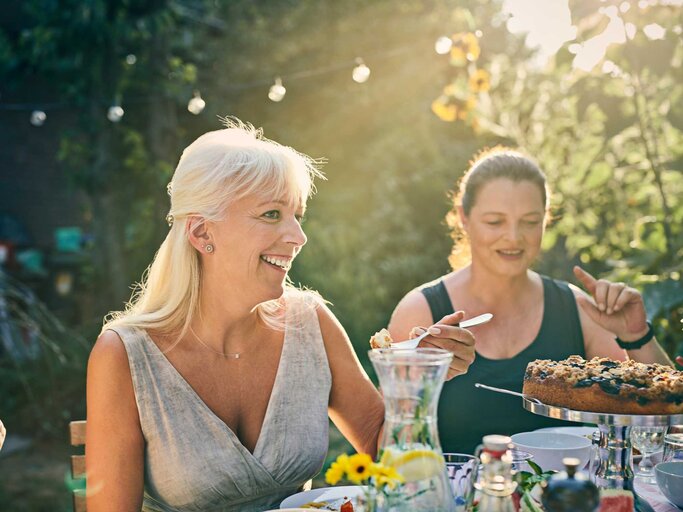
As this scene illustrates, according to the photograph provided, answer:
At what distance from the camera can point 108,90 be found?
719 cm

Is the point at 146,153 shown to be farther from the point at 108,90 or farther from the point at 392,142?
the point at 392,142

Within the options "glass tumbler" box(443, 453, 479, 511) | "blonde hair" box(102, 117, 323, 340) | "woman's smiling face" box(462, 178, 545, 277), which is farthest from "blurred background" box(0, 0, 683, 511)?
"glass tumbler" box(443, 453, 479, 511)

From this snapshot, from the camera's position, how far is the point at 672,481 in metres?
1.77

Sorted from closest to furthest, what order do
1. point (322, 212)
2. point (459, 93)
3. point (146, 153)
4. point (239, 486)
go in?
point (239, 486) → point (459, 93) → point (146, 153) → point (322, 212)

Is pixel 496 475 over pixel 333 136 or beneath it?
beneath

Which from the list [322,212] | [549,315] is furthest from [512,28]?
[322,212]

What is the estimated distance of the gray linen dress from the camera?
79.9 inches

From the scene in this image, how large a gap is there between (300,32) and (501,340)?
8.09 m

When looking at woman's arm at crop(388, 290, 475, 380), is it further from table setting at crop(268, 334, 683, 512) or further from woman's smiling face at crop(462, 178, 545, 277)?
woman's smiling face at crop(462, 178, 545, 277)

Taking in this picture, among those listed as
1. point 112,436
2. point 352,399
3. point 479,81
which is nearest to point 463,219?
point 352,399

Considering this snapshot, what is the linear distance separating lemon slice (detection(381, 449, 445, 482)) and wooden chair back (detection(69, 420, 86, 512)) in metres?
1.18

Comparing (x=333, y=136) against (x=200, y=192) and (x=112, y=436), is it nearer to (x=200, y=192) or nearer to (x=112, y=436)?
(x=200, y=192)

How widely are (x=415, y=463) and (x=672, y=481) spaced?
807 millimetres

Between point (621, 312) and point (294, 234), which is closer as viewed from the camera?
point (294, 234)
